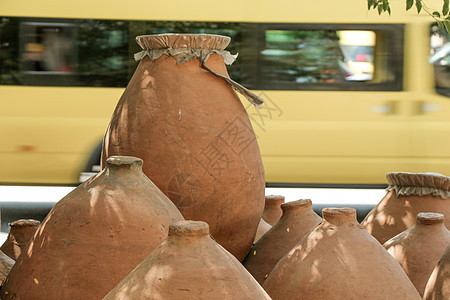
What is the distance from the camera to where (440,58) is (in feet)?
28.9

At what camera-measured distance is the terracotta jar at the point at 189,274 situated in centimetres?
194

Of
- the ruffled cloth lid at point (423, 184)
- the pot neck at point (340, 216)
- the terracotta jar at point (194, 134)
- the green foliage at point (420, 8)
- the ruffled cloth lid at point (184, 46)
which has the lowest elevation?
the ruffled cloth lid at point (423, 184)

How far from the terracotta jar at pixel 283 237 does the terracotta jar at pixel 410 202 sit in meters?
0.63

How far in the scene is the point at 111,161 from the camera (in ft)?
8.80

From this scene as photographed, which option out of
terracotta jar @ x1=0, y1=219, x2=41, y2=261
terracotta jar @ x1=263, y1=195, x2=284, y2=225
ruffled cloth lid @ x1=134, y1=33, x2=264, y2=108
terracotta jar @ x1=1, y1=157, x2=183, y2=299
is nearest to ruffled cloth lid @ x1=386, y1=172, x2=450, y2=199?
terracotta jar @ x1=263, y1=195, x2=284, y2=225

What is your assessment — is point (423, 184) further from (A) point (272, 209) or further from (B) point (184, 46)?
(B) point (184, 46)

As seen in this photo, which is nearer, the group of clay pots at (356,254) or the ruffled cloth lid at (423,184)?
the group of clay pots at (356,254)

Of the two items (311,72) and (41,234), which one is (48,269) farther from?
(311,72)

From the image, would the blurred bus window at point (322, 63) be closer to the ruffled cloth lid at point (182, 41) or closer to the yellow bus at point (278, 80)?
the yellow bus at point (278, 80)

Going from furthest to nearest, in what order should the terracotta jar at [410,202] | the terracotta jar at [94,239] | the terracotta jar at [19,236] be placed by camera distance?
1. the terracotta jar at [410,202]
2. the terracotta jar at [19,236]
3. the terracotta jar at [94,239]

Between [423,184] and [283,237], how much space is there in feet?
3.11

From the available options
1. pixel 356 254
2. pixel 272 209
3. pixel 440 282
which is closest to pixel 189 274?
pixel 356 254

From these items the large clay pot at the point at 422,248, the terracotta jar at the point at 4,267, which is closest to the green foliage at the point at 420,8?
the large clay pot at the point at 422,248

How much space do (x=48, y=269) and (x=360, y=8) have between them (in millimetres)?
6994
